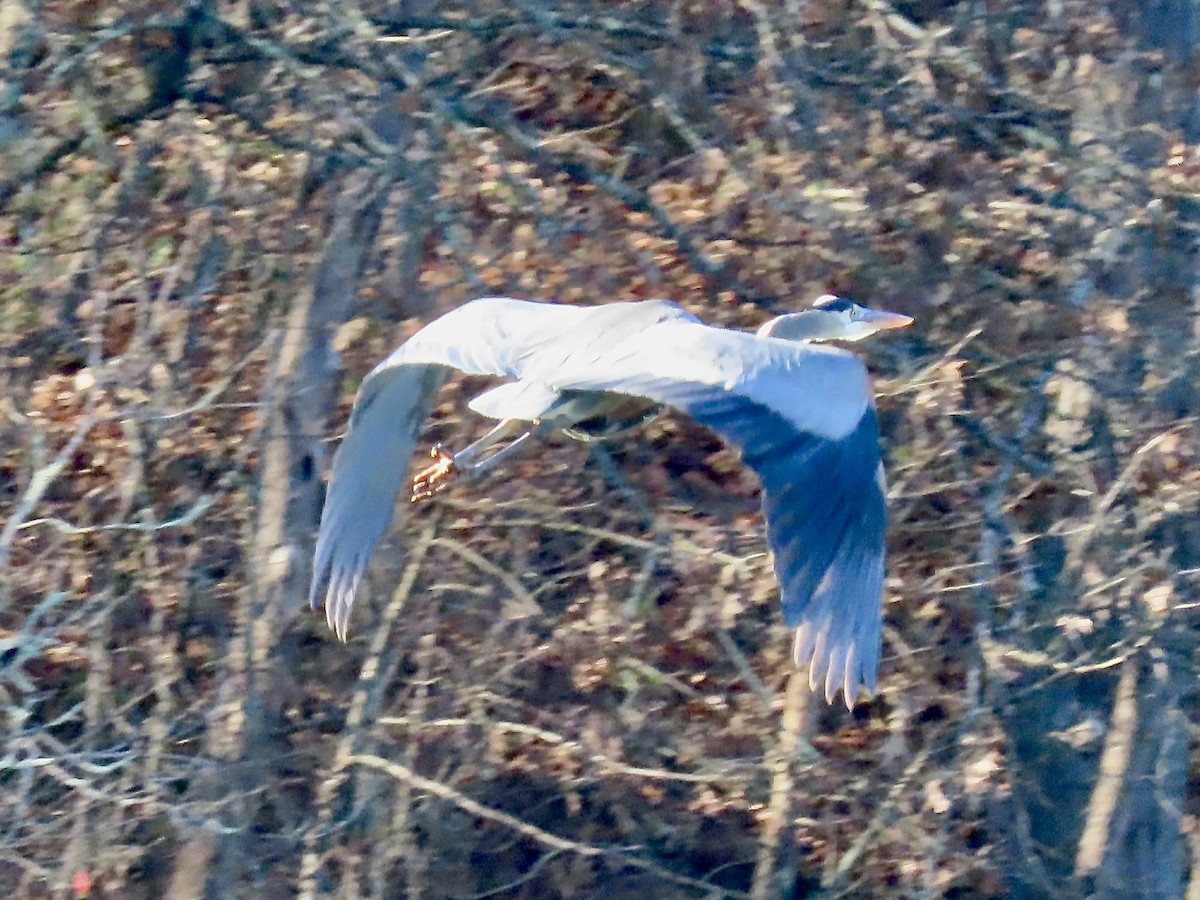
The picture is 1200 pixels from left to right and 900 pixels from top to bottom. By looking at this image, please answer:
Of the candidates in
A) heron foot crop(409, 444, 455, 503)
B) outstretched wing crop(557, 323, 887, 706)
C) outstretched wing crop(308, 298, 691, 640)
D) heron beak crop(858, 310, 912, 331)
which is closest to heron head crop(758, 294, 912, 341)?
heron beak crop(858, 310, 912, 331)

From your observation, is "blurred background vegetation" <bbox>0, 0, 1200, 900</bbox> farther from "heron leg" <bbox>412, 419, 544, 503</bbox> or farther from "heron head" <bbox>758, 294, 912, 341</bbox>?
"heron leg" <bbox>412, 419, 544, 503</bbox>

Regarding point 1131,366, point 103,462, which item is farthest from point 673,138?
point 103,462

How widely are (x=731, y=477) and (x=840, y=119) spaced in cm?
119

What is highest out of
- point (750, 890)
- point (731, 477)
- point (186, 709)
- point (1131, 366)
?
point (1131, 366)

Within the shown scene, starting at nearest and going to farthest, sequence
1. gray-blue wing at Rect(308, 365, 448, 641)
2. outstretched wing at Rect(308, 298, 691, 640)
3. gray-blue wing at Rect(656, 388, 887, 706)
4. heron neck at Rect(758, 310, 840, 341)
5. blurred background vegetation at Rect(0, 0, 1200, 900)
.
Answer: gray-blue wing at Rect(656, 388, 887, 706), outstretched wing at Rect(308, 298, 691, 640), gray-blue wing at Rect(308, 365, 448, 641), heron neck at Rect(758, 310, 840, 341), blurred background vegetation at Rect(0, 0, 1200, 900)

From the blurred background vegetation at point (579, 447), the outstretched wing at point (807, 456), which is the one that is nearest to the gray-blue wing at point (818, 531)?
the outstretched wing at point (807, 456)

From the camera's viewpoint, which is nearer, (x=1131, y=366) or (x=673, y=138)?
(x=1131, y=366)

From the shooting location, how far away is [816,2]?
7320mm

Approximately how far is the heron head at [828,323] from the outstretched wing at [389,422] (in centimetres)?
39

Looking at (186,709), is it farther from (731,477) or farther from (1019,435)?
(1019,435)

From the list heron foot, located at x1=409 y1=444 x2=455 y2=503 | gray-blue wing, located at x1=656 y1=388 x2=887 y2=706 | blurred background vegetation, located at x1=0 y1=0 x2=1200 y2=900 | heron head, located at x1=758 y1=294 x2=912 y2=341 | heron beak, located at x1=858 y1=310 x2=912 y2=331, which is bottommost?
blurred background vegetation, located at x1=0 y1=0 x2=1200 y2=900

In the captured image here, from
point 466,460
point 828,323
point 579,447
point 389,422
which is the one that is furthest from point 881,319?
point 579,447

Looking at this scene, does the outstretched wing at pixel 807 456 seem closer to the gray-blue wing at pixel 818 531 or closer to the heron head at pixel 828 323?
the gray-blue wing at pixel 818 531

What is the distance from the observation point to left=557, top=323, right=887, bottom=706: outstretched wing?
4543 millimetres
